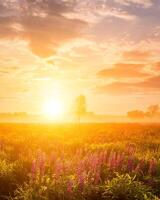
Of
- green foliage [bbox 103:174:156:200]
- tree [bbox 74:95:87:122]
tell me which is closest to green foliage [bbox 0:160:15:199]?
green foliage [bbox 103:174:156:200]

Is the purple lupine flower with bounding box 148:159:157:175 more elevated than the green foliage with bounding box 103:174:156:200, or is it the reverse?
the purple lupine flower with bounding box 148:159:157:175

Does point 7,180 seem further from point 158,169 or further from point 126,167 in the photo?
point 158,169

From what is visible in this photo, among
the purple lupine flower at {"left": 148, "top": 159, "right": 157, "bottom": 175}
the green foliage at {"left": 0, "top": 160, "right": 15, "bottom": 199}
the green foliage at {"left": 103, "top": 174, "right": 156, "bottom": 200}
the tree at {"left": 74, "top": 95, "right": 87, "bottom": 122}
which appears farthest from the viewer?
the tree at {"left": 74, "top": 95, "right": 87, "bottom": 122}

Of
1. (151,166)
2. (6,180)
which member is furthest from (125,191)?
(6,180)

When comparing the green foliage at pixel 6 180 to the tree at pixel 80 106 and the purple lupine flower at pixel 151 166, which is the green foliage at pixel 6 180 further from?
the tree at pixel 80 106

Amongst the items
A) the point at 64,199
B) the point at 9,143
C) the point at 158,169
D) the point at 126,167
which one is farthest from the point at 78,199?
the point at 9,143

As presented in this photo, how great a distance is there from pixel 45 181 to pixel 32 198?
0.84m

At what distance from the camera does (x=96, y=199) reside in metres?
8.41

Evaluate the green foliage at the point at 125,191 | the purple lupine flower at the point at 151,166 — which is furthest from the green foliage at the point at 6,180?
the purple lupine flower at the point at 151,166

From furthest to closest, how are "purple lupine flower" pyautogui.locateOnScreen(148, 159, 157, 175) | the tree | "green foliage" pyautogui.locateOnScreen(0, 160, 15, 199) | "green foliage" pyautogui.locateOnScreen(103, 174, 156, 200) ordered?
the tree
"green foliage" pyautogui.locateOnScreen(0, 160, 15, 199)
"purple lupine flower" pyautogui.locateOnScreen(148, 159, 157, 175)
"green foliage" pyautogui.locateOnScreen(103, 174, 156, 200)

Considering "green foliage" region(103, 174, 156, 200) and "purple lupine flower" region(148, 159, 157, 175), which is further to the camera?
"purple lupine flower" region(148, 159, 157, 175)

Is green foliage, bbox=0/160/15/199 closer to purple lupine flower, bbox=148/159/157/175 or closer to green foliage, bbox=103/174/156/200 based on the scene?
green foliage, bbox=103/174/156/200

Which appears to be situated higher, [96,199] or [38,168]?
[38,168]

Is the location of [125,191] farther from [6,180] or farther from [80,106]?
[80,106]
